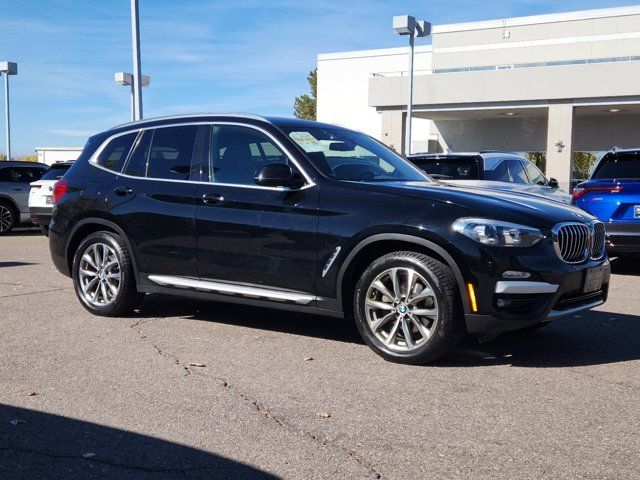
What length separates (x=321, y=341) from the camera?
623 cm

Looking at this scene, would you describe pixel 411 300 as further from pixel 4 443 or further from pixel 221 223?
pixel 4 443

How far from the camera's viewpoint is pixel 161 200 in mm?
6621

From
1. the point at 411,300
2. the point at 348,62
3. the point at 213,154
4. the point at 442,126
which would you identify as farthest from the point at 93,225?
the point at 348,62

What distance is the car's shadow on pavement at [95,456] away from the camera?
352 centimetres

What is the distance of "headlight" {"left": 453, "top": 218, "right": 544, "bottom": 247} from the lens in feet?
16.9

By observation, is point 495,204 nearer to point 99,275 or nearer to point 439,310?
point 439,310

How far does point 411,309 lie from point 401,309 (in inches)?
3.1

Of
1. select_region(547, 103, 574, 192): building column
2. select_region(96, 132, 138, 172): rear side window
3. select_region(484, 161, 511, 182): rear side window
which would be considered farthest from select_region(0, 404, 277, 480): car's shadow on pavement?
select_region(547, 103, 574, 192): building column

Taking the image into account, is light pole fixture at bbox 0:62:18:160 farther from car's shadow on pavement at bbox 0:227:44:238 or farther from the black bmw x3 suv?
the black bmw x3 suv

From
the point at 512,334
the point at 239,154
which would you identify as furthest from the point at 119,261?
the point at 512,334

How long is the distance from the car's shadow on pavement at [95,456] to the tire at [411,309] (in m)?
2.05

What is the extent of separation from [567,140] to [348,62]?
70.8 feet

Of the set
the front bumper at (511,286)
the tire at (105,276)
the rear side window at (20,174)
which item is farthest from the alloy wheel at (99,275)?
the rear side window at (20,174)

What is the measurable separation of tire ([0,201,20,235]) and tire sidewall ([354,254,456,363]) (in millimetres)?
13728
